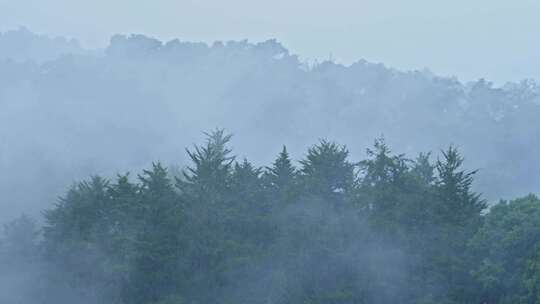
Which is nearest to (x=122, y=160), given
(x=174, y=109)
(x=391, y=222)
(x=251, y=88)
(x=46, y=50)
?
(x=174, y=109)

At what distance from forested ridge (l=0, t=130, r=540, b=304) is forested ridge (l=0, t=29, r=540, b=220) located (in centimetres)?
2425

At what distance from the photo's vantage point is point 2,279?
3388cm

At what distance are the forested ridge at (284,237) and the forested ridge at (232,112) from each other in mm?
24253

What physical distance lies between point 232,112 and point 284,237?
4443cm

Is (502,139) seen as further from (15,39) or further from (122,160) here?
(15,39)

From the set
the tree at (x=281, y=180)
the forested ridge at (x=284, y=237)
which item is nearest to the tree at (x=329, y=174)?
the forested ridge at (x=284, y=237)

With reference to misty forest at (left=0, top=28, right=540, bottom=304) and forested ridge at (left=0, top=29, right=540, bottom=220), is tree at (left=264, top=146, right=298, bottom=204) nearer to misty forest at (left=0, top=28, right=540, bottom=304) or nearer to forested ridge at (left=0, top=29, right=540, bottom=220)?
misty forest at (left=0, top=28, right=540, bottom=304)

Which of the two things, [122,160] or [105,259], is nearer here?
[105,259]

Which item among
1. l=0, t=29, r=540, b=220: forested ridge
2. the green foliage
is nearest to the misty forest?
the green foliage

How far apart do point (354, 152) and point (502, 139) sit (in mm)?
11074

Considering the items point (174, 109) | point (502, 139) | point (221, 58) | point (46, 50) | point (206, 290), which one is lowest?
point (206, 290)

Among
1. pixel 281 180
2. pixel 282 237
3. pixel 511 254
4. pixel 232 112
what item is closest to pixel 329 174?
pixel 281 180

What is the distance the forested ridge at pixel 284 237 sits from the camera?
91.6 feet

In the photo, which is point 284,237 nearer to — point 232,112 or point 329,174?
point 329,174
